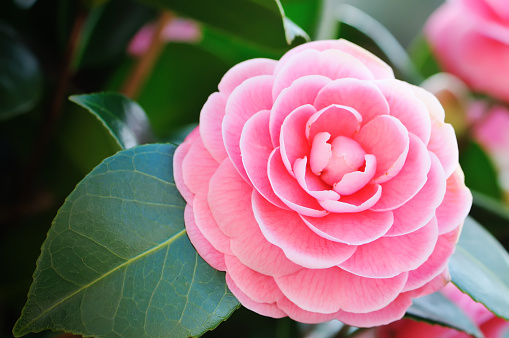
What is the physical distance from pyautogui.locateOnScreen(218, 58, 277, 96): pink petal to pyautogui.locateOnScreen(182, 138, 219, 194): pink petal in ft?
0.17

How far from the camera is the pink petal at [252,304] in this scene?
1.16 ft

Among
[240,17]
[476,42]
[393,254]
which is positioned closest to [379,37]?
[476,42]

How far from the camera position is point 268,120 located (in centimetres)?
38

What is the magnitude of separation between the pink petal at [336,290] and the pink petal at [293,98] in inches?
3.9

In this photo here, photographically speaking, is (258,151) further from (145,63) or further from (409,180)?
(145,63)

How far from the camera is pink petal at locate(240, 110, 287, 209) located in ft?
1.15

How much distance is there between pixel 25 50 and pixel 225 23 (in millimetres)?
251

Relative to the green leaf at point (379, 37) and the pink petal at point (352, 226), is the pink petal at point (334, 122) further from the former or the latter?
the green leaf at point (379, 37)

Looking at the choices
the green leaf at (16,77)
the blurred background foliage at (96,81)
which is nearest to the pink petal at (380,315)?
the blurred background foliage at (96,81)

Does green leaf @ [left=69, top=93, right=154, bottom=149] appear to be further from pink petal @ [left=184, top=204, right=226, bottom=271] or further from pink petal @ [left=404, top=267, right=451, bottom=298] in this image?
pink petal @ [left=404, top=267, right=451, bottom=298]

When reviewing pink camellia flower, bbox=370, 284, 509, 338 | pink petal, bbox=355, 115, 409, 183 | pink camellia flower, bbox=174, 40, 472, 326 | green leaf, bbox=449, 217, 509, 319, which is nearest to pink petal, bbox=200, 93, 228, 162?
pink camellia flower, bbox=174, 40, 472, 326

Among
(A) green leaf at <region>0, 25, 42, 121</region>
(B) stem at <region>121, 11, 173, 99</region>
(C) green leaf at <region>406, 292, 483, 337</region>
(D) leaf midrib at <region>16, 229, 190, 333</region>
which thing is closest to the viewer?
(D) leaf midrib at <region>16, 229, 190, 333</region>

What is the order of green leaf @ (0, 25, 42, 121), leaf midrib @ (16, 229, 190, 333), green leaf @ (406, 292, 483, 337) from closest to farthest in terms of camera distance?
leaf midrib @ (16, 229, 190, 333), green leaf @ (406, 292, 483, 337), green leaf @ (0, 25, 42, 121)

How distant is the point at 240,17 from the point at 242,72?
0.66 ft
